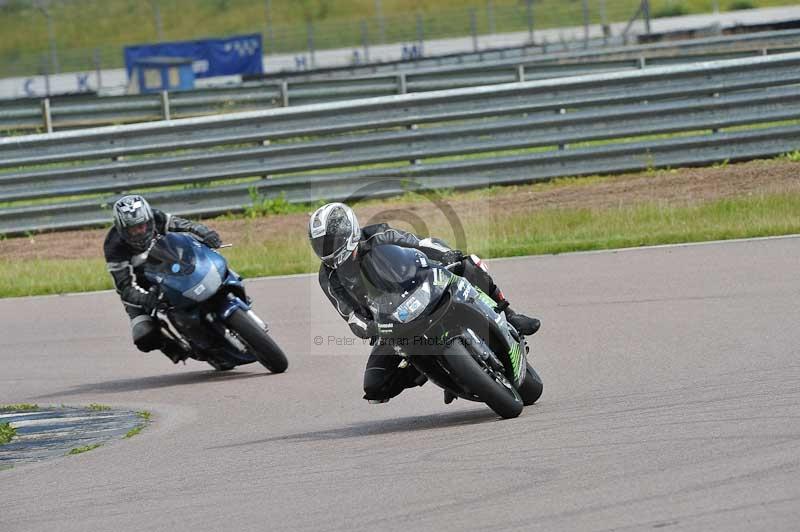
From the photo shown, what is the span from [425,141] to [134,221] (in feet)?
28.3

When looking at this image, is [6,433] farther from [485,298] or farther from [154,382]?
[485,298]

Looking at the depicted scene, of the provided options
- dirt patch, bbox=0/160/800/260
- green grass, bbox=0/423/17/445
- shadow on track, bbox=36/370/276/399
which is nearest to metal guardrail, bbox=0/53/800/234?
dirt patch, bbox=0/160/800/260

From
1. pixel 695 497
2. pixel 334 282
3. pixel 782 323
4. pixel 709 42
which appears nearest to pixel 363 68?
pixel 709 42

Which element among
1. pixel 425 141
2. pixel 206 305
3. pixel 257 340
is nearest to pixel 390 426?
pixel 257 340

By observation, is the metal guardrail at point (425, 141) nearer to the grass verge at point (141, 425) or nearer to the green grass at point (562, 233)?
the green grass at point (562, 233)

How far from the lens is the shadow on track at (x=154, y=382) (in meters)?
10.8

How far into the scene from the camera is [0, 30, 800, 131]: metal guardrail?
72.1 ft

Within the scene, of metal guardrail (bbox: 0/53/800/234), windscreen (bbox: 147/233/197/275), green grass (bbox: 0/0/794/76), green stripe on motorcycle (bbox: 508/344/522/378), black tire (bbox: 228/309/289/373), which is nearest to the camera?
green stripe on motorcycle (bbox: 508/344/522/378)

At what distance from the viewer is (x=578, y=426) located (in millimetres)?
7195

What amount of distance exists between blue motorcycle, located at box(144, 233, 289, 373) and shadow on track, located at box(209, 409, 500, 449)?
2256 millimetres

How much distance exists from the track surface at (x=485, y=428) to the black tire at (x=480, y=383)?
0.11 m

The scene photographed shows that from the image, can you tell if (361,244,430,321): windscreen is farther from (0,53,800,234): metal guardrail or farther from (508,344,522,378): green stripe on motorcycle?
(0,53,800,234): metal guardrail

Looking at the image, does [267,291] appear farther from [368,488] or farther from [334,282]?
[368,488]

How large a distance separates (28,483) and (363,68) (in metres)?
25.7
